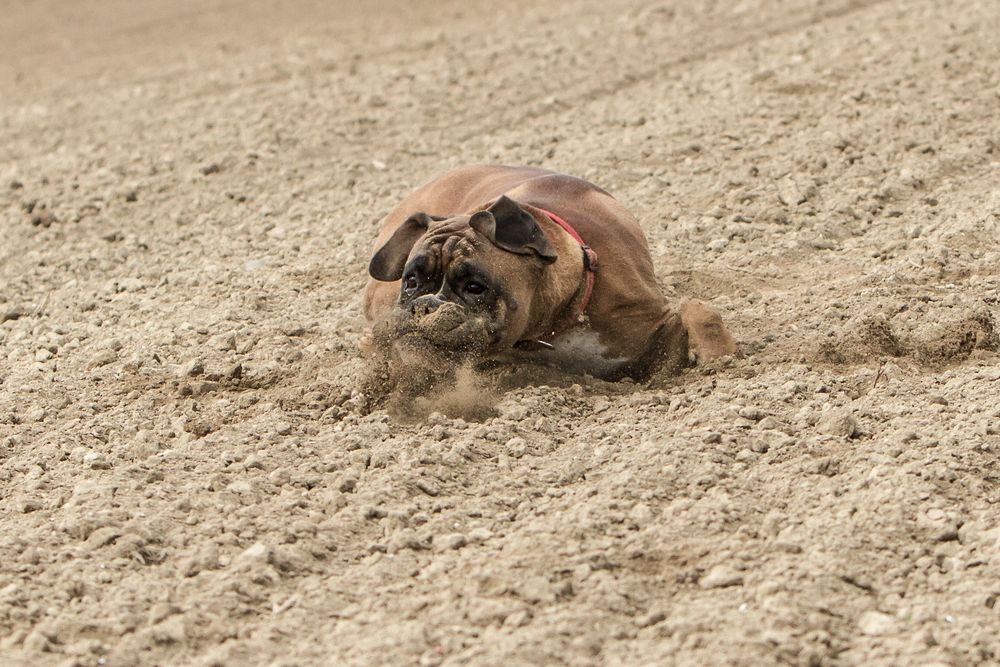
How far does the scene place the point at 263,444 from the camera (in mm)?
5527

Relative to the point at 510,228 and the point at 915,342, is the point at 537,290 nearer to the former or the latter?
the point at 510,228

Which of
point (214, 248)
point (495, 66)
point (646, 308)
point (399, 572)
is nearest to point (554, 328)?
point (646, 308)

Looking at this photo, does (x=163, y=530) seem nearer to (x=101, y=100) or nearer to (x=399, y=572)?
(x=399, y=572)

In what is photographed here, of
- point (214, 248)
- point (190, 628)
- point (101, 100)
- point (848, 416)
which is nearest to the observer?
point (190, 628)

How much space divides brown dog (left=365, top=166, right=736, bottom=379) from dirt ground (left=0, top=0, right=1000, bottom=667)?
0.56ft

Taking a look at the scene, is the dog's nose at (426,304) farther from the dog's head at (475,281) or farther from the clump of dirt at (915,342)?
the clump of dirt at (915,342)

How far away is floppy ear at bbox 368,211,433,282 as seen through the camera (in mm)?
5797

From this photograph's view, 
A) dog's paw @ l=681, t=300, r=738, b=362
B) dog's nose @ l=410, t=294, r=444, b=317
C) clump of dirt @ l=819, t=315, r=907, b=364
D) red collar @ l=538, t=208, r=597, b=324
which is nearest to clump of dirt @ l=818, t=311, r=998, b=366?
clump of dirt @ l=819, t=315, r=907, b=364

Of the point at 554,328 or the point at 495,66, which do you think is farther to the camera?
the point at 495,66

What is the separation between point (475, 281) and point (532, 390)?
55 centimetres

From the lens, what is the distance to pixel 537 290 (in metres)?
5.72

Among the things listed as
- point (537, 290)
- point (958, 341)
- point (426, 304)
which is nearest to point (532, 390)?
point (537, 290)

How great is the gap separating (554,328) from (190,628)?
219cm

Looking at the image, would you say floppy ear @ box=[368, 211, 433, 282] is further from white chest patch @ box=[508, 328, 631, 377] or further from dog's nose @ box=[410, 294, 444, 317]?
white chest patch @ box=[508, 328, 631, 377]
